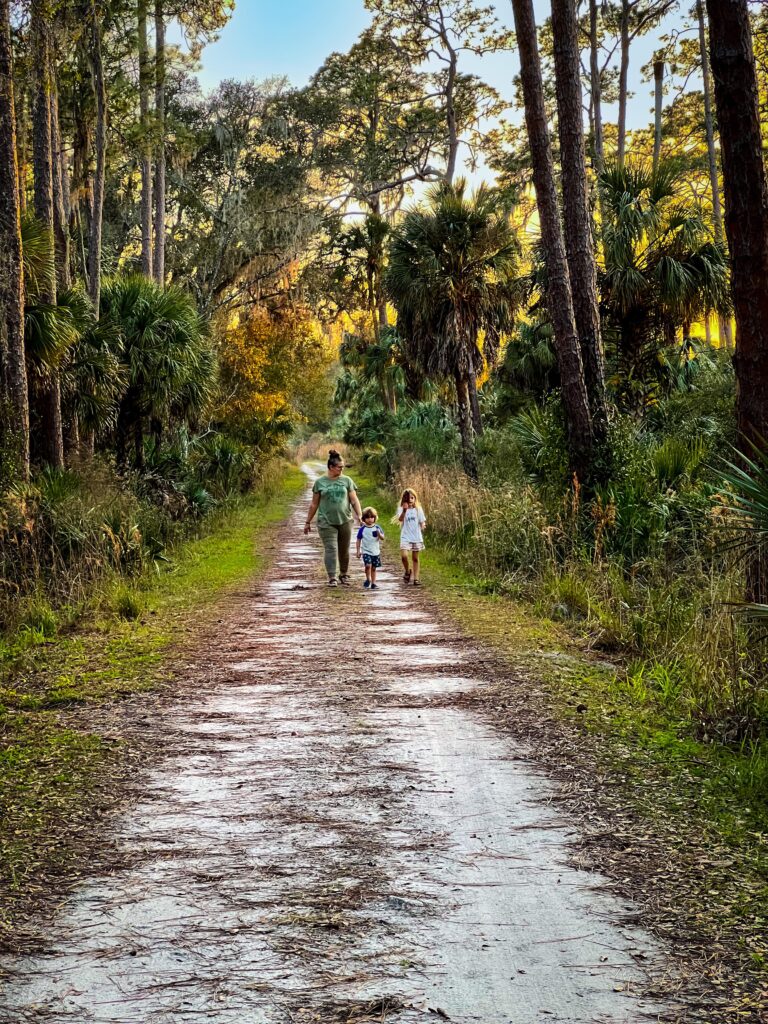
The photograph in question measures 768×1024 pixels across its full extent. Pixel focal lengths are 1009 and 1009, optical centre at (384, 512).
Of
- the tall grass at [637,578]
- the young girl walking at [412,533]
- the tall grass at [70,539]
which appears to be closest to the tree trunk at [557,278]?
the tall grass at [637,578]

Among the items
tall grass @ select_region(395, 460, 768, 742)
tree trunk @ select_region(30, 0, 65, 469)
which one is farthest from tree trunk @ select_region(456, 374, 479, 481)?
tree trunk @ select_region(30, 0, 65, 469)

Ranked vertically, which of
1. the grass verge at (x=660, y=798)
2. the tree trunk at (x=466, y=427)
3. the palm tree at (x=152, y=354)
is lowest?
the grass verge at (x=660, y=798)

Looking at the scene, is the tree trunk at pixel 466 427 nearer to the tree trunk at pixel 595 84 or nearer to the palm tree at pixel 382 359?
the palm tree at pixel 382 359

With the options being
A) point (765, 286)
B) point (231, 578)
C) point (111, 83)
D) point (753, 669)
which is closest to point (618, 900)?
point (753, 669)

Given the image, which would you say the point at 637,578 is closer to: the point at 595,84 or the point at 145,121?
the point at 145,121

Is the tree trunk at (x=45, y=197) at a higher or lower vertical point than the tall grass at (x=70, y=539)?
higher

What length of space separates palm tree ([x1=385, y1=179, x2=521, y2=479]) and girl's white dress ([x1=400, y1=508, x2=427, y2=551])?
8.50 m

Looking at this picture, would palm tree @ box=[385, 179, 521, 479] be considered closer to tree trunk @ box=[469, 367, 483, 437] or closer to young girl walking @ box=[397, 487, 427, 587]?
tree trunk @ box=[469, 367, 483, 437]

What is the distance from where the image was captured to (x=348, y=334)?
39969 millimetres

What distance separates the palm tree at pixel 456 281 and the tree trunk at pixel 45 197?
29.8 ft

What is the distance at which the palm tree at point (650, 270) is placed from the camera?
1938 cm

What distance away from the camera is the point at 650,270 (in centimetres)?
1981

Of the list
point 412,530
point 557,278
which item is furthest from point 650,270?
point 412,530

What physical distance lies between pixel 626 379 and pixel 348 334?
72.4 ft
